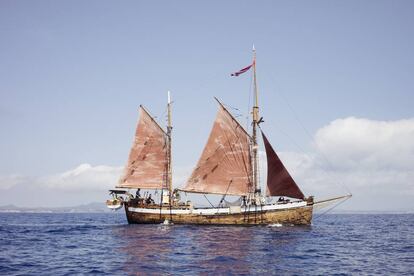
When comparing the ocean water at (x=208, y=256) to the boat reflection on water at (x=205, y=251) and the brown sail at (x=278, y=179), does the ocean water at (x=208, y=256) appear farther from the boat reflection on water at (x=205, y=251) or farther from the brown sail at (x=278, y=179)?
the brown sail at (x=278, y=179)

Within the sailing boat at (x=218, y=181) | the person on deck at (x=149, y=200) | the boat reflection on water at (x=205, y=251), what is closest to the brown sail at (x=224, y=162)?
the sailing boat at (x=218, y=181)

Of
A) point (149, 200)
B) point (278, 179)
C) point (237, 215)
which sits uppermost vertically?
point (278, 179)

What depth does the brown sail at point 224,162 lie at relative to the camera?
58.7 metres

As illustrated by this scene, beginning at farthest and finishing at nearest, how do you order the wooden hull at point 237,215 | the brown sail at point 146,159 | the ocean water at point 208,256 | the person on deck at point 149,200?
the person on deck at point 149,200
the brown sail at point 146,159
the wooden hull at point 237,215
the ocean water at point 208,256

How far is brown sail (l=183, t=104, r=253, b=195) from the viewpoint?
58719 mm

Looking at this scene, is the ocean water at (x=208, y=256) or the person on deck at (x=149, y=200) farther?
the person on deck at (x=149, y=200)

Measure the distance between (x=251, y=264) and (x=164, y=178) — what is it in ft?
125

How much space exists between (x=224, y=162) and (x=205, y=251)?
27.0 metres

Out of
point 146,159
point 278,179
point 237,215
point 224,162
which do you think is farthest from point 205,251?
point 146,159

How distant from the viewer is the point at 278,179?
55.3 m

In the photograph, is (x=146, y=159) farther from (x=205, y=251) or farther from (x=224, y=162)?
(x=205, y=251)

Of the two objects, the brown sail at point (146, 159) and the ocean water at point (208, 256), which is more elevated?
the brown sail at point (146, 159)

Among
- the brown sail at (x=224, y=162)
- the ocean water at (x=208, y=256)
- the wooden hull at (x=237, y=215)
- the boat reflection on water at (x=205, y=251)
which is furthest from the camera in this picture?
the brown sail at (x=224, y=162)

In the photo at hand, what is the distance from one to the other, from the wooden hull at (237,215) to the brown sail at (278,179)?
1.90m
